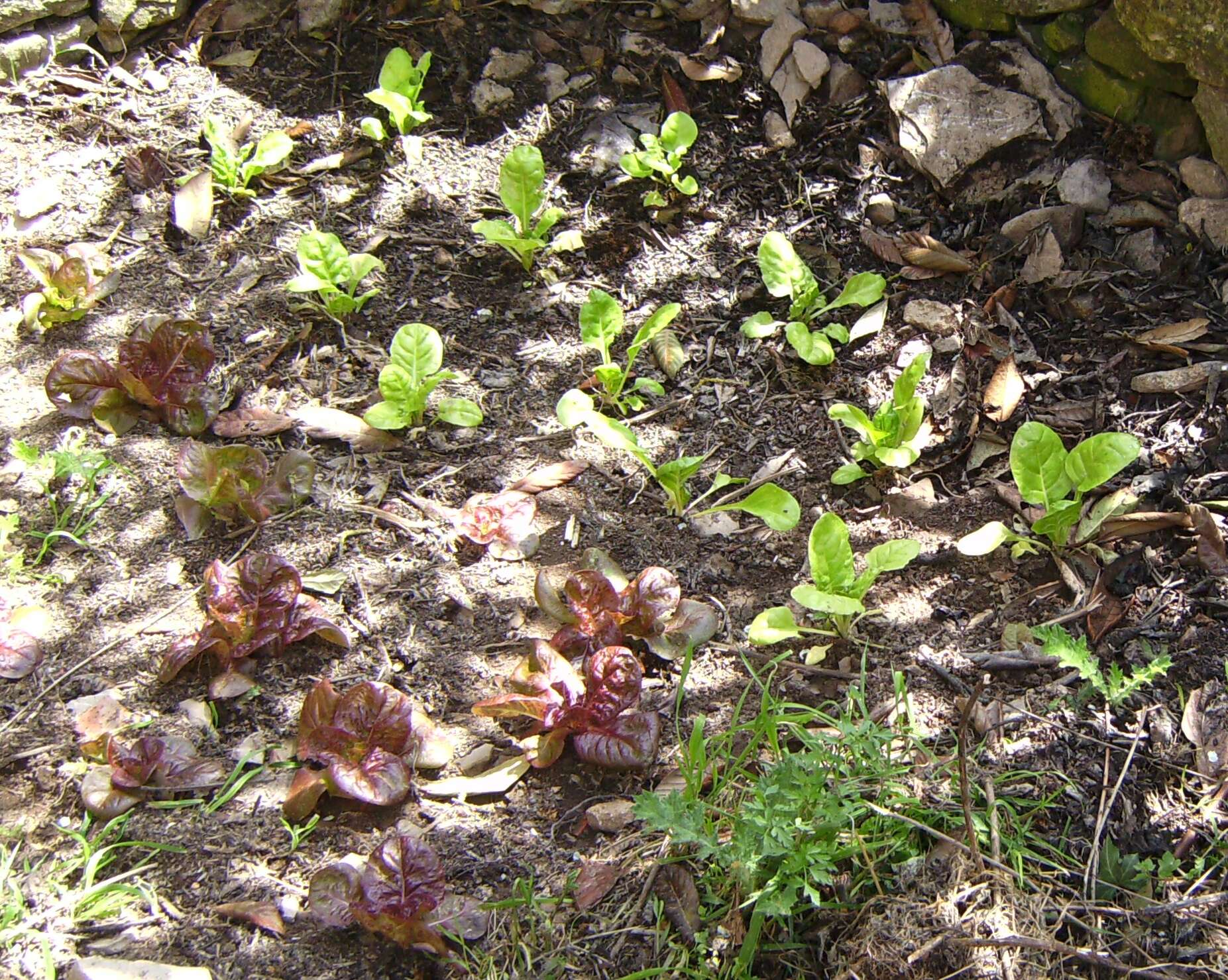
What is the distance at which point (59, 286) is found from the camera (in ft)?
9.17

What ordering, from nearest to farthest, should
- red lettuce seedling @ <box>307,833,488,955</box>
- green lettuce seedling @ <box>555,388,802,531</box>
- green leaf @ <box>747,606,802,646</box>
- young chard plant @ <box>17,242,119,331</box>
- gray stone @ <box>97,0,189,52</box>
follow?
red lettuce seedling @ <box>307,833,488,955</box> < green leaf @ <box>747,606,802,646</box> < green lettuce seedling @ <box>555,388,802,531</box> < young chard plant @ <box>17,242,119,331</box> < gray stone @ <box>97,0,189,52</box>

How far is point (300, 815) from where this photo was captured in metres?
1.96

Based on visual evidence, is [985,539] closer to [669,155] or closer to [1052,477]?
[1052,477]

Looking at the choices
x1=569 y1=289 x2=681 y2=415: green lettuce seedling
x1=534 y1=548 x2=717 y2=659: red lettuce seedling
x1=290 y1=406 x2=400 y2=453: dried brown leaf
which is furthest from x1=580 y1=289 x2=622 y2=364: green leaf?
x1=534 y1=548 x2=717 y2=659: red lettuce seedling

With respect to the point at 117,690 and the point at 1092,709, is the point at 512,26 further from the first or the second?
the point at 1092,709

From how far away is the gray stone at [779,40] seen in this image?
10.1 ft

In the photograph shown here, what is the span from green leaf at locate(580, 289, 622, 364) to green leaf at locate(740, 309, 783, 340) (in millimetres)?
377

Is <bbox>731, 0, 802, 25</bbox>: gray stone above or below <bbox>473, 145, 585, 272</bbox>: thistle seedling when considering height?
above

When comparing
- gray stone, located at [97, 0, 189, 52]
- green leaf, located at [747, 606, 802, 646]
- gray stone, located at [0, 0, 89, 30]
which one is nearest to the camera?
green leaf, located at [747, 606, 802, 646]

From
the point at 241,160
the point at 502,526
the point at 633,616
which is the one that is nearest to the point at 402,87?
the point at 241,160

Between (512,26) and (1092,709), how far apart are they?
2.75 m

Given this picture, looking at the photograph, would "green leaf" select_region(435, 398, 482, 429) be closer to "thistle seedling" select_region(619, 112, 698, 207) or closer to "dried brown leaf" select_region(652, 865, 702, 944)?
"thistle seedling" select_region(619, 112, 698, 207)

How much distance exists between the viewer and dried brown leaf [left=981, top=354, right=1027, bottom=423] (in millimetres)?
2502

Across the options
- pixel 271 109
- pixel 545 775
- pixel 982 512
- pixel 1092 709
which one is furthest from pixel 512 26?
pixel 1092 709
